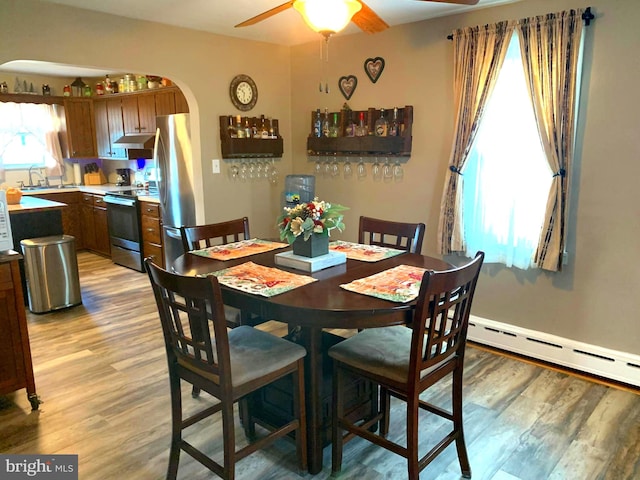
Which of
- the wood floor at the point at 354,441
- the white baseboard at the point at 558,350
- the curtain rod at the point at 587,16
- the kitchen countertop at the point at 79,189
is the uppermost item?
the curtain rod at the point at 587,16

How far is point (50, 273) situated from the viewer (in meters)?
4.15

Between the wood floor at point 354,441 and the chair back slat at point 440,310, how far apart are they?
2.03 feet

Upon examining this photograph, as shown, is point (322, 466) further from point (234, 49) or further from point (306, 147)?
point (234, 49)

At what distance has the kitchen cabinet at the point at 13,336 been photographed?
8.29 ft

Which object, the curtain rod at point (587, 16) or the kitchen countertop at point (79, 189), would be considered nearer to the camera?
the curtain rod at point (587, 16)

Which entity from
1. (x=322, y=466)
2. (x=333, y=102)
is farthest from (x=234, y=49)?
(x=322, y=466)

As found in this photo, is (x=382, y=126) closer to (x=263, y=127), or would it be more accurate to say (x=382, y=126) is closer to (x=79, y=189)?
(x=263, y=127)

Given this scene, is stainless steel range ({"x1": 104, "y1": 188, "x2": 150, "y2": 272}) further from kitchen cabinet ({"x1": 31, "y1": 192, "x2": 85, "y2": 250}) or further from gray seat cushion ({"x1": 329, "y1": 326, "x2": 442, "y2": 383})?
gray seat cushion ({"x1": 329, "y1": 326, "x2": 442, "y2": 383})

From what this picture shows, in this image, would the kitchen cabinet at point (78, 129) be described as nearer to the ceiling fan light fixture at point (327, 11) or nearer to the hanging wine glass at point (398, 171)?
the hanging wine glass at point (398, 171)

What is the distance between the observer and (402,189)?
3.80 meters

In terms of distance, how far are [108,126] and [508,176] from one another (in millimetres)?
5125

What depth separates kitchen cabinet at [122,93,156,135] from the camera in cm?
546

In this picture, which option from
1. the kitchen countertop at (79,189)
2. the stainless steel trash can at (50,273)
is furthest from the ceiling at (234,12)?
the kitchen countertop at (79,189)

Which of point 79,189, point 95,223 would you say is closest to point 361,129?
point 95,223
